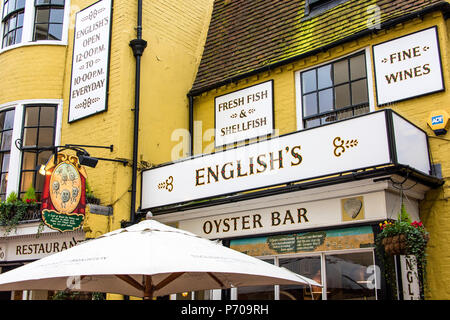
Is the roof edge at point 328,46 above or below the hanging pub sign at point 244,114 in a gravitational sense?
above

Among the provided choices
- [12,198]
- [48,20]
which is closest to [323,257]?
[12,198]

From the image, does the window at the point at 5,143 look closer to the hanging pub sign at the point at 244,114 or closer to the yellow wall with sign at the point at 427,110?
the hanging pub sign at the point at 244,114

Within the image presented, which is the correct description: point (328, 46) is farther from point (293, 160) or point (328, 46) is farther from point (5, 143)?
point (5, 143)

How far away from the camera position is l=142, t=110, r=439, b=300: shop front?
686 centimetres

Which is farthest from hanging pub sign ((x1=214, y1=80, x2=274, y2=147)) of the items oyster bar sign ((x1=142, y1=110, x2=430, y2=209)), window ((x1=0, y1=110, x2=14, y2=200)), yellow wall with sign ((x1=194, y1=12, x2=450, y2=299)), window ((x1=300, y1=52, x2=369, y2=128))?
window ((x1=0, y1=110, x2=14, y2=200))

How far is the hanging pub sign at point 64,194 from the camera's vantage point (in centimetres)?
845

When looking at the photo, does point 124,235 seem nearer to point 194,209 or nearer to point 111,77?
point 194,209

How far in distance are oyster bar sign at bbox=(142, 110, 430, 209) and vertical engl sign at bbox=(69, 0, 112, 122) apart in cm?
225

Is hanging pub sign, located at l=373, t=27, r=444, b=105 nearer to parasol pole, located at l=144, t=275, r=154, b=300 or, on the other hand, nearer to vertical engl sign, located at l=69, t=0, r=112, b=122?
parasol pole, located at l=144, t=275, r=154, b=300

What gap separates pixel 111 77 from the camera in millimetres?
10336

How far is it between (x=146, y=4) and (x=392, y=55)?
5.46 meters

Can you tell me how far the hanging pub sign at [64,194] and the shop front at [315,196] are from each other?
1502 millimetres

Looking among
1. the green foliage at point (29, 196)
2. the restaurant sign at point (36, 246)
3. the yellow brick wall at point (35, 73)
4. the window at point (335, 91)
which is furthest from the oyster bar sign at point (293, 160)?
the yellow brick wall at point (35, 73)

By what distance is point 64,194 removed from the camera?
8.70 metres
